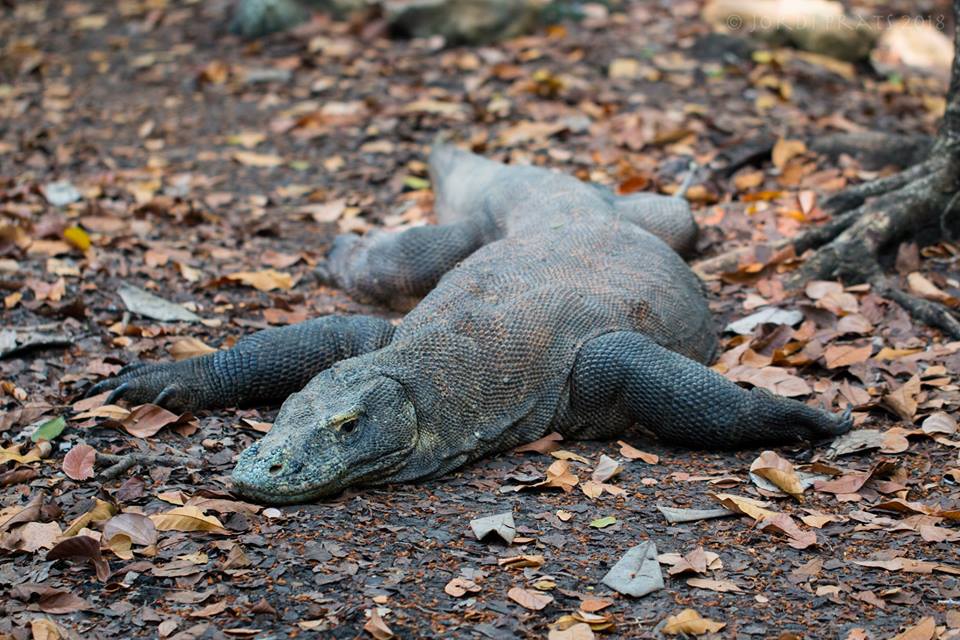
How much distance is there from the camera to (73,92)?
9.65 metres

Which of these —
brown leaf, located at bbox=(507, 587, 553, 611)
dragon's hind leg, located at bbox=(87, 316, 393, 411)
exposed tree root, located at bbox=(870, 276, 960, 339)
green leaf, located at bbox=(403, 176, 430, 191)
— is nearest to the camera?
brown leaf, located at bbox=(507, 587, 553, 611)

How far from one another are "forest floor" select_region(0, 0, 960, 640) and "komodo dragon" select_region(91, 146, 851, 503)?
124mm

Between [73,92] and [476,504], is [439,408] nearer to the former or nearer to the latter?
[476,504]

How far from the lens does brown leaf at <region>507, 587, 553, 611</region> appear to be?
322 centimetres

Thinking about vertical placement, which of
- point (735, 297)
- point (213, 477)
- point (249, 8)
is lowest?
point (735, 297)

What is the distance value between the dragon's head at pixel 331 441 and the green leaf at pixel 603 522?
0.76 metres

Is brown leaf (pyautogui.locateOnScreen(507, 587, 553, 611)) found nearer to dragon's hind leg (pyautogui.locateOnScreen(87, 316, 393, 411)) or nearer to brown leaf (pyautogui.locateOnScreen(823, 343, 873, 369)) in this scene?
dragon's hind leg (pyautogui.locateOnScreen(87, 316, 393, 411))

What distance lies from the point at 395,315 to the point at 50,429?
7.58 ft

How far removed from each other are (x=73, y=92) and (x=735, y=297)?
6.38 m

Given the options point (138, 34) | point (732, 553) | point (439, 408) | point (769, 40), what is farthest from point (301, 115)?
point (732, 553)

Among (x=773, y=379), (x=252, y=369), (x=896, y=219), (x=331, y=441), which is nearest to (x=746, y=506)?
(x=773, y=379)

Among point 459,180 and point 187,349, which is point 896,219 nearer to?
point 459,180

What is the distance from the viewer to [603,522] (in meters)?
3.81

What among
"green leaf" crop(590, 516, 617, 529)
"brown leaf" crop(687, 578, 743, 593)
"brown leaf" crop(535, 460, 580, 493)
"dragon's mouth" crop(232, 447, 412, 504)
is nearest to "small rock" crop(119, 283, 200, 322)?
"dragon's mouth" crop(232, 447, 412, 504)
